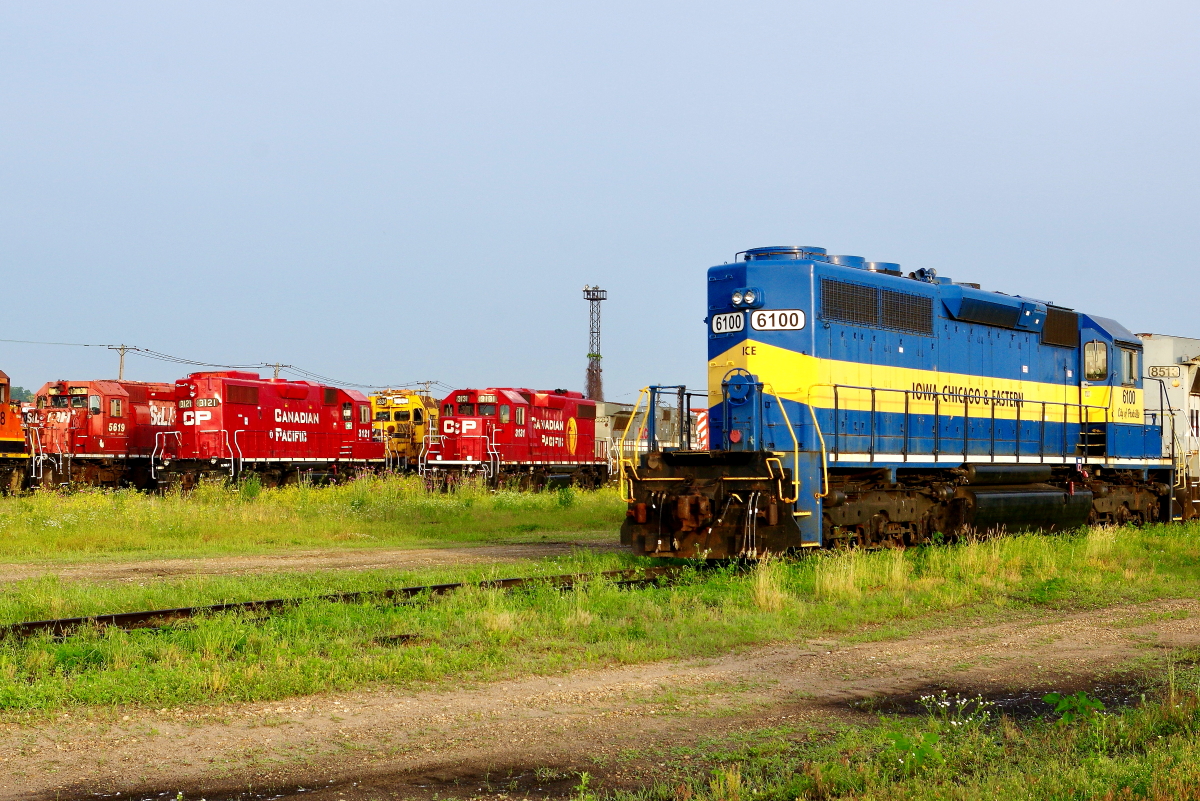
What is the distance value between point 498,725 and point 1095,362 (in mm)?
15728

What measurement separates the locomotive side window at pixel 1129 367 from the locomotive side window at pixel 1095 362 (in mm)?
626

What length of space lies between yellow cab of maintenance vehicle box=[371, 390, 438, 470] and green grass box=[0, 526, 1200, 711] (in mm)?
23208

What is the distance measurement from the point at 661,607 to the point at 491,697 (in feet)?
11.4

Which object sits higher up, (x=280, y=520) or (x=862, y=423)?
(x=862, y=423)

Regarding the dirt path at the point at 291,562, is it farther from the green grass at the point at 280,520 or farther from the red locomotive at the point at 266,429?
the red locomotive at the point at 266,429

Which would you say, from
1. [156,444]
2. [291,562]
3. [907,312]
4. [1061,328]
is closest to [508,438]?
[156,444]

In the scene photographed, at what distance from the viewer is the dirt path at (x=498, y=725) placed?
564 centimetres

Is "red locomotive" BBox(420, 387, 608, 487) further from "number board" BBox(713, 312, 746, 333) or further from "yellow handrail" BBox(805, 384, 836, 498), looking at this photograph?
"yellow handrail" BBox(805, 384, 836, 498)

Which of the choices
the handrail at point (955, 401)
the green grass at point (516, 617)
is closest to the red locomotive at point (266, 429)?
the green grass at point (516, 617)

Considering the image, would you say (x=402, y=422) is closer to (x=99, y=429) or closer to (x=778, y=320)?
(x=99, y=429)

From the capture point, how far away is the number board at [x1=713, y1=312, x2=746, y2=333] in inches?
565

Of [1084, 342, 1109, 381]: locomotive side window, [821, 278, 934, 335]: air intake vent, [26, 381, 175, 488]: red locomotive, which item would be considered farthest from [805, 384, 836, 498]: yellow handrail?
[26, 381, 175, 488]: red locomotive

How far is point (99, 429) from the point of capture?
3219 centimetres

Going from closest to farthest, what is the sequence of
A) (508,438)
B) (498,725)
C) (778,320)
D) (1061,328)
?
(498,725) < (778,320) < (1061,328) < (508,438)
